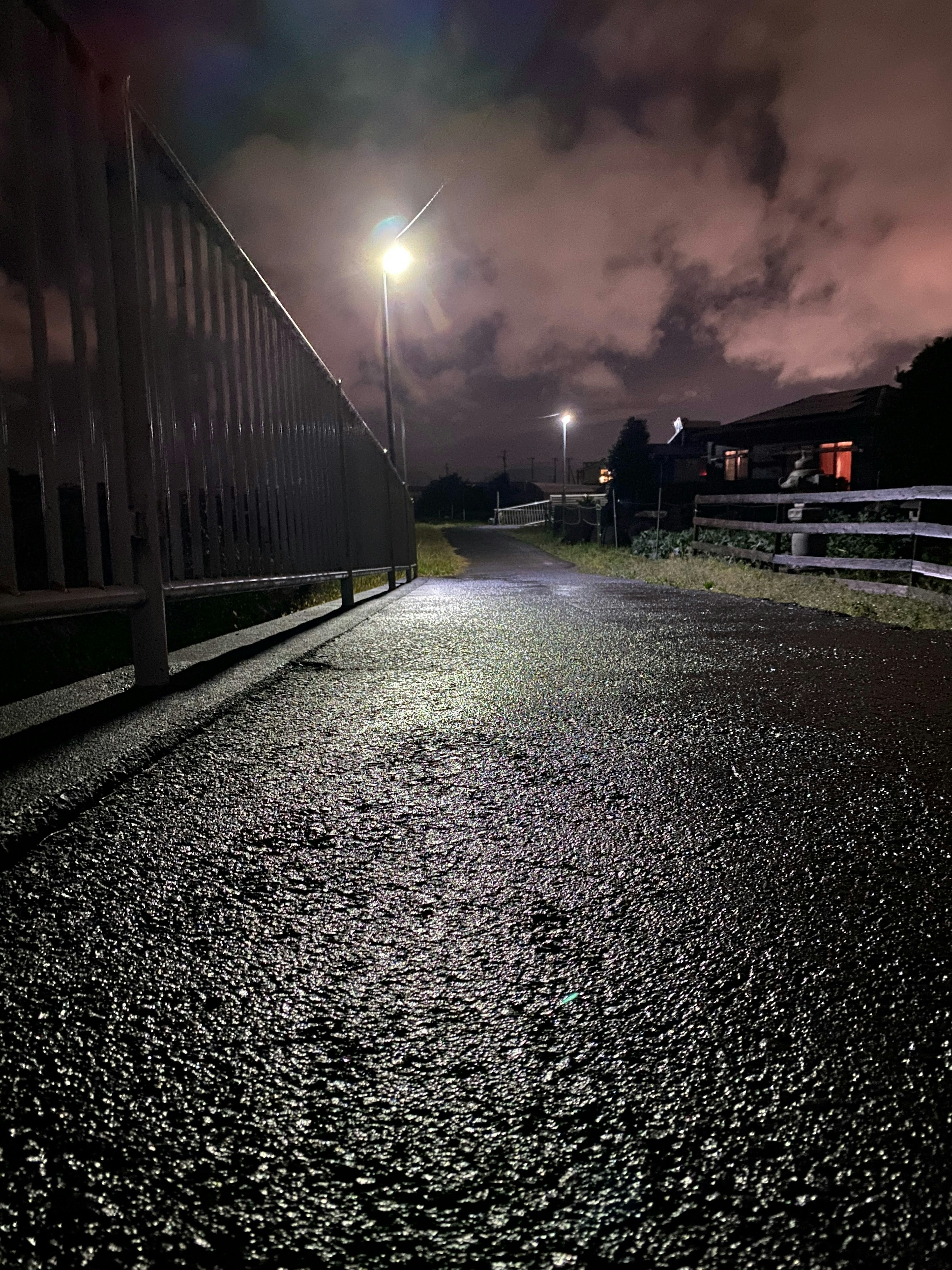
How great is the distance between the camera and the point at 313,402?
6578 mm

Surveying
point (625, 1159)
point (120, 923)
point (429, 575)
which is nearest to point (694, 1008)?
point (625, 1159)

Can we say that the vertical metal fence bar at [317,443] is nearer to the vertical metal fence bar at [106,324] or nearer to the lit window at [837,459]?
the vertical metal fence bar at [106,324]

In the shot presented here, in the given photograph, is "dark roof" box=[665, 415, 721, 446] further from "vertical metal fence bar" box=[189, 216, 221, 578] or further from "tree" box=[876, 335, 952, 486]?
"vertical metal fence bar" box=[189, 216, 221, 578]

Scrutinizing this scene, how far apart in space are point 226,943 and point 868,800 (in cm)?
152

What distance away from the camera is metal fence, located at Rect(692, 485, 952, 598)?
9.73 meters

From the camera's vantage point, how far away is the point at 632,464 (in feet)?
202

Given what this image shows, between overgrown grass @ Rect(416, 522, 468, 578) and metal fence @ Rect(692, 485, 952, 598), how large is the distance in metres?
5.60

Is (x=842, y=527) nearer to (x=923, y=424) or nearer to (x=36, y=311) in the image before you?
(x=36, y=311)

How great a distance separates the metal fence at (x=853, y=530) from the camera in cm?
973

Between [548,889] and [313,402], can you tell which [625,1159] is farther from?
[313,402]

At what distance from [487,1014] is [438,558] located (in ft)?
71.8

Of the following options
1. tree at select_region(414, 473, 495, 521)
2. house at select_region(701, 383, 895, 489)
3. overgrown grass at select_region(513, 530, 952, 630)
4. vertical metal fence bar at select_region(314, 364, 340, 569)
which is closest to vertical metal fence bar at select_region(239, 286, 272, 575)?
vertical metal fence bar at select_region(314, 364, 340, 569)

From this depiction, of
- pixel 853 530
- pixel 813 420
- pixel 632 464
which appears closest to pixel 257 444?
pixel 853 530

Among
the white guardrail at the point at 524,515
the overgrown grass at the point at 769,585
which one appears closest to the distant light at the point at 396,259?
the overgrown grass at the point at 769,585
